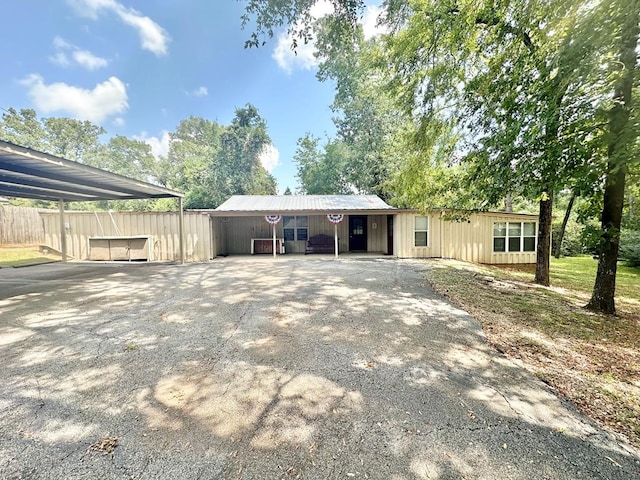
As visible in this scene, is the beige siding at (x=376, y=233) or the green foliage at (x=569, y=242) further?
the green foliage at (x=569, y=242)

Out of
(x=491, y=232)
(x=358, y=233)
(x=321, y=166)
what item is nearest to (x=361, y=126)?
(x=321, y=166)

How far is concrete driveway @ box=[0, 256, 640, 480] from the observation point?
5.84 ft

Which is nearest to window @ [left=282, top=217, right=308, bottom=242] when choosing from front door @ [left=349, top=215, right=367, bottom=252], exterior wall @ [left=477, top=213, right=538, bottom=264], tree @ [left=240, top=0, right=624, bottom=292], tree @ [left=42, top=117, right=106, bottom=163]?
front door @ [left=349, top=215, right=367, bottom=252]

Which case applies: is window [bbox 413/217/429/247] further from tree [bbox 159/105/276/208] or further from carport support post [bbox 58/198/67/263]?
tree [bbox 159/105/276/208]

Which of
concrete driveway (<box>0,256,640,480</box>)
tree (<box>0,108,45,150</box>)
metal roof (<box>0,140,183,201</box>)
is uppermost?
tree (<box>0,108,45,150</box>)

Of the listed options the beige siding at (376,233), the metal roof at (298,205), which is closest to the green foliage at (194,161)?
the metal roof at (298,205)

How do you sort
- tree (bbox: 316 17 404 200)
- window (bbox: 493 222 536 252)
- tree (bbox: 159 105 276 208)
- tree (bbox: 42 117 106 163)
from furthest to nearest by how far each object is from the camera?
tree (bbox: 42 117 106 163) → tree (bbox: 159 105 276 208) → tree (bbox: 316 17 404 200) → window (bbox: 493 222 536 252)

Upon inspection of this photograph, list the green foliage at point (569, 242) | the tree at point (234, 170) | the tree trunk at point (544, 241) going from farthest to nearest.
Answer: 1. the tree at point (234, 170)
2. the green foliage at point (569, 242)
3. the tree trunk at point (544, 241)

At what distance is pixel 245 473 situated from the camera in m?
1.69

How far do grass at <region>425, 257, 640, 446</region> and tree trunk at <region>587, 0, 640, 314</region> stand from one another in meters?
0.62

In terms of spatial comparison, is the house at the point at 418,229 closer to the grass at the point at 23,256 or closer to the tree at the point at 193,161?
the grass at the point at 23,256

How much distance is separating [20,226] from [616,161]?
65.3 feet

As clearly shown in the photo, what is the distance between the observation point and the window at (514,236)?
497 inches

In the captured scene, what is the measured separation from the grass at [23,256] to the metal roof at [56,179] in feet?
8.57
